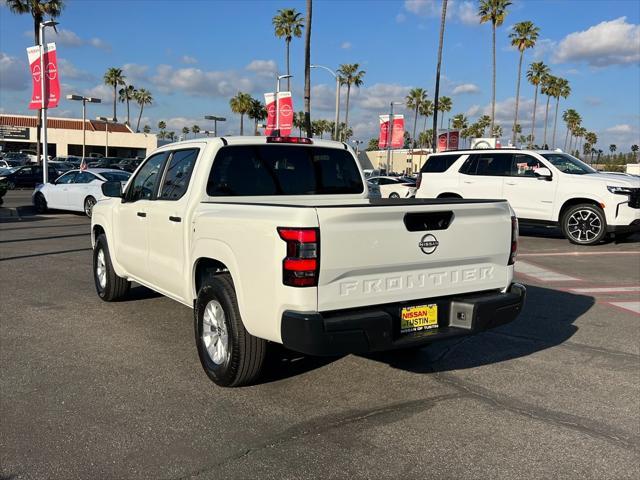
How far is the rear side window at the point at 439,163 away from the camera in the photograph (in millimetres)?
14609

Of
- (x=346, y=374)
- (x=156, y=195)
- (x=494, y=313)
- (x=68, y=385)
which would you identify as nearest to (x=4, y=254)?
(x=156, y=195)

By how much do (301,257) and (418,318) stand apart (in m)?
1.02

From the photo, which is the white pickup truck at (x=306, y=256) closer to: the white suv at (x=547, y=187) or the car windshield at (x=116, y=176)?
the white suv at (x=547, y=187)

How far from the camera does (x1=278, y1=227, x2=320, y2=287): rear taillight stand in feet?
11.5

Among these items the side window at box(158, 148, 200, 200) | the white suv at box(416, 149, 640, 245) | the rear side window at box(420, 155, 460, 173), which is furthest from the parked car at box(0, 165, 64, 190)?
the side window at box(158, 148, 200, 200)

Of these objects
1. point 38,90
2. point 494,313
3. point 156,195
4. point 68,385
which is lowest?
point 68,385

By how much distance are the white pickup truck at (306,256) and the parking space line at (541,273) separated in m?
4.69

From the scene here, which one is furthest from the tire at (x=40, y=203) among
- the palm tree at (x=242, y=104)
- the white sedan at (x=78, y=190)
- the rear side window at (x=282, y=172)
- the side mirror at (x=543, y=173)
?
the palm tree at (x=242, y=104)

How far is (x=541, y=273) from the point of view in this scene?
955cm

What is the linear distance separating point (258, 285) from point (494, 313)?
1.75 meters

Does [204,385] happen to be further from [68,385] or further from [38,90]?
[38,90]

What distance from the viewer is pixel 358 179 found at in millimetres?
5797

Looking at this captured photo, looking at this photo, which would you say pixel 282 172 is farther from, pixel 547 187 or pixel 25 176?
pixel 25 176

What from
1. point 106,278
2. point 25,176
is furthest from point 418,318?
point 25,176
